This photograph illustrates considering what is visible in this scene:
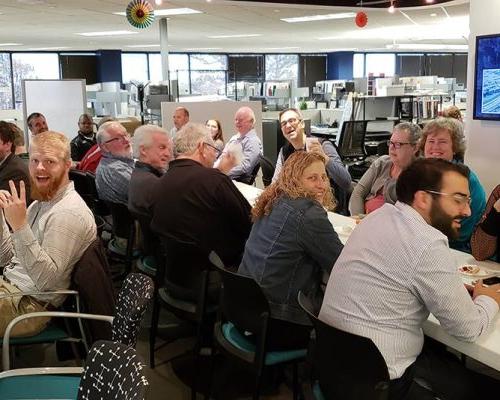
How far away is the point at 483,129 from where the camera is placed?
5.21 m

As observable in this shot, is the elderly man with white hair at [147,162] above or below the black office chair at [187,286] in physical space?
above

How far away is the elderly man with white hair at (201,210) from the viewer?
2.87 m

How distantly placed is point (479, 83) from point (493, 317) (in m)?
3.88

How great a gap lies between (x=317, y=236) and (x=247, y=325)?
438 mm

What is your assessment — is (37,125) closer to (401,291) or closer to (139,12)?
(139,12)

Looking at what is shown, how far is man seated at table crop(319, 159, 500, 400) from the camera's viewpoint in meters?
1.69

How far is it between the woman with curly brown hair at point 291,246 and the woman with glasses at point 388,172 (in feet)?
3.63

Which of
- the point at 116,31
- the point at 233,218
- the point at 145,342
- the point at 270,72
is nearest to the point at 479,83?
the point at 233,218

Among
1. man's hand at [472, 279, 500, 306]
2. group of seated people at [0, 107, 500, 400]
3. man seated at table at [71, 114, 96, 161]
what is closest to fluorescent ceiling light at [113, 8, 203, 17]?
man seated at table at [71, 114, 96, 161]

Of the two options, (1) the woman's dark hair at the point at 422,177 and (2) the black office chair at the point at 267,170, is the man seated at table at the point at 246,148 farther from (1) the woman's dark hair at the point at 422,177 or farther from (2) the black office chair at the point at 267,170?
(1) the woman's dark hair at the point at 422,177

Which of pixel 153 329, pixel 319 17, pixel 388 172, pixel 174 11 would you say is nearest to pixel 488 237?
pixel 388 172

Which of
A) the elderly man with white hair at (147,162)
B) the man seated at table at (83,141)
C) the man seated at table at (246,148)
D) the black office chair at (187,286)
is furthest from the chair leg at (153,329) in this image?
the man seated at table at (83,141)

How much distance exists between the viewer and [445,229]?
71.9 inches

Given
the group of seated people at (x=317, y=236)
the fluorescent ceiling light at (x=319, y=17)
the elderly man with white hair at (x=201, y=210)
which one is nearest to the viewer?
the group of seated people at (x=317, y=236)
